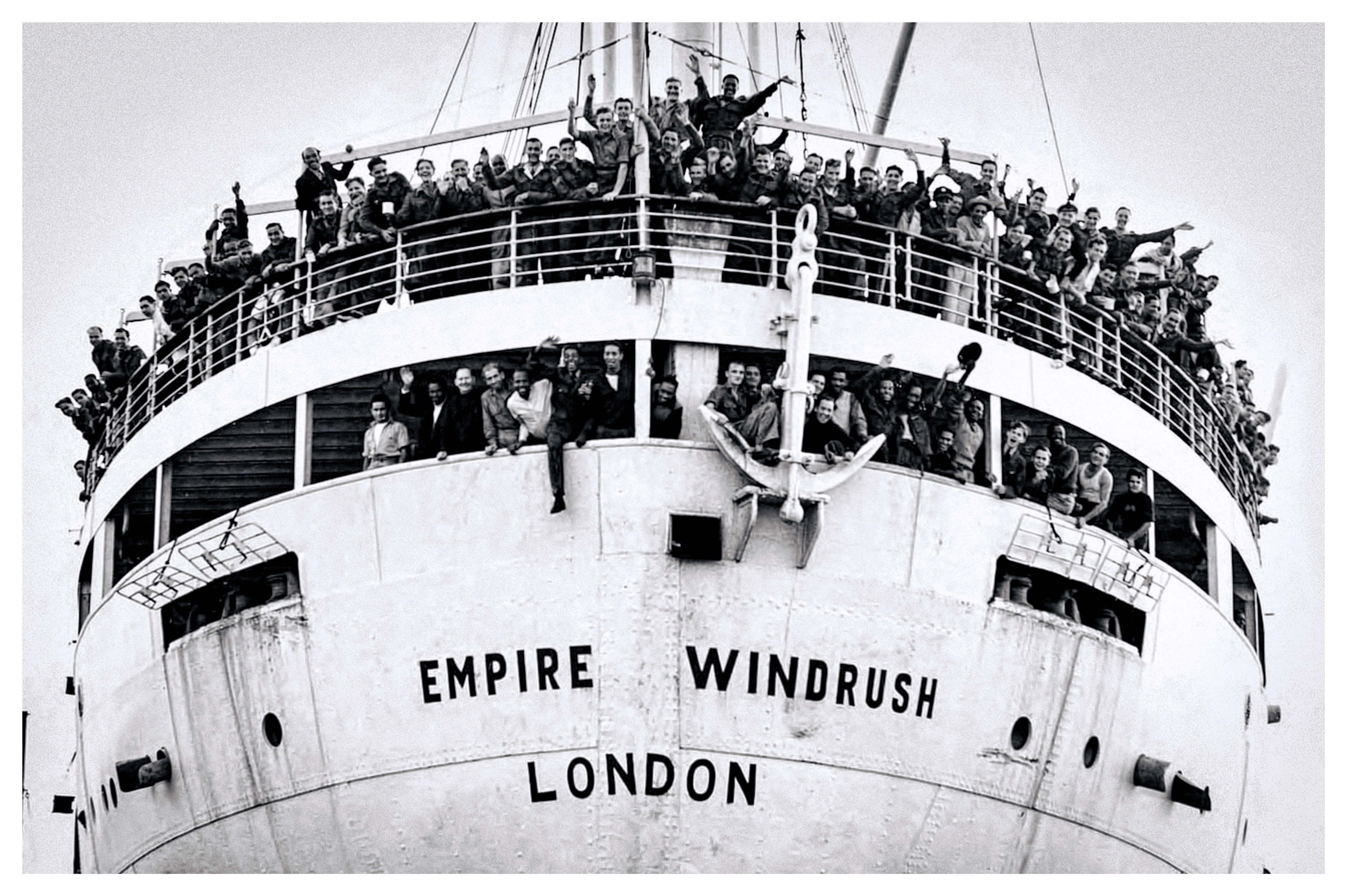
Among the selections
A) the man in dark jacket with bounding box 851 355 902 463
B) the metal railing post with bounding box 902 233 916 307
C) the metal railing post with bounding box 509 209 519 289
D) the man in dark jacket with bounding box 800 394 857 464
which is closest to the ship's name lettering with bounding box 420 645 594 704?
the man in dark jacket with bounding box 800 394 857 464

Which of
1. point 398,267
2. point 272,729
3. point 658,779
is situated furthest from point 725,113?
point 272,729

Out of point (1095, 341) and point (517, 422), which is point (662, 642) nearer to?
point (517, 422)

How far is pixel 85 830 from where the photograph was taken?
20594 mm

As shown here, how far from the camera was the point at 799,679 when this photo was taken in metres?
17.8

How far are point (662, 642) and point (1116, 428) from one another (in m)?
3.83

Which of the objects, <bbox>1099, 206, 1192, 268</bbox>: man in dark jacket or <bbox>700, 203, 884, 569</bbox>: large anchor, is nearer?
<bbox>700, 203, 884, 569</bbox>: large anchor

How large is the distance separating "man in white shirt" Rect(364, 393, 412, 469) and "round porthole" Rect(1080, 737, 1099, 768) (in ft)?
14.9

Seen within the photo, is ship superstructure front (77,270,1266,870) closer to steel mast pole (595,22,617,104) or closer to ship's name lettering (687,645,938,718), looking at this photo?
ship's name lettering (687,645,938,718)

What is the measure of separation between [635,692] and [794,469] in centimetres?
159

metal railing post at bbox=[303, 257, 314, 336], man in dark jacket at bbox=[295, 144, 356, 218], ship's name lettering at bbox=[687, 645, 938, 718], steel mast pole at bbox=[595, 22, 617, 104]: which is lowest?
ship's name lettering at bbox=[687, 645, 938, 718]

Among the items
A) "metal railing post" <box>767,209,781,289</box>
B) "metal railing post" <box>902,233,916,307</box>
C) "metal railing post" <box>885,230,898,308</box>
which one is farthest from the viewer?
"metal railing post" <box>902,233,916,307</box>

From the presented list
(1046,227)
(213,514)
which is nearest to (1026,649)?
(1046,227)

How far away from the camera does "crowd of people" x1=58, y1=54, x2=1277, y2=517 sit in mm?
18672

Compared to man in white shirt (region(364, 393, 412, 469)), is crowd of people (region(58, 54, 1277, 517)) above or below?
above
